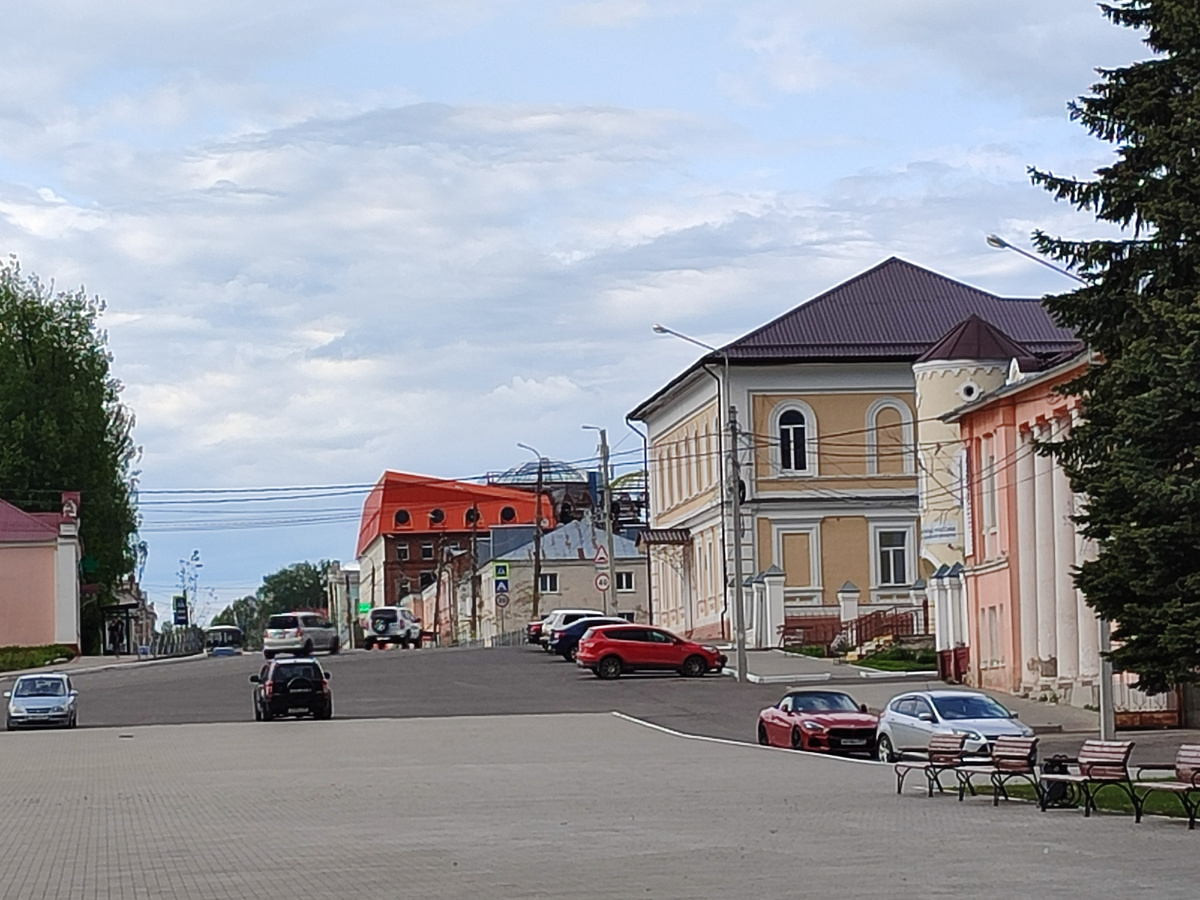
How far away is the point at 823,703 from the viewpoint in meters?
35.1

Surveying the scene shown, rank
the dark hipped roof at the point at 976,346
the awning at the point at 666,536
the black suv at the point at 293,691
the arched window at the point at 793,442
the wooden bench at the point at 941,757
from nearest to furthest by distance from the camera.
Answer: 1. the wooden bench at the point at 941,757
2. the black suv at the point at 293,691
3. the dark hipped roof at the point at 976,346
4. the arched window at the point at 793,442
5. the awning at the point at 666,536

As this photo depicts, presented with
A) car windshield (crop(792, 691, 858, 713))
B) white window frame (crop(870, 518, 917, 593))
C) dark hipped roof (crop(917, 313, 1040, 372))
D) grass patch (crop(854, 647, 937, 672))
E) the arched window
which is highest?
dark hipped roof (crop(917, 313, 1040, 372))

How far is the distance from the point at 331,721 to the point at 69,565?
3626cm

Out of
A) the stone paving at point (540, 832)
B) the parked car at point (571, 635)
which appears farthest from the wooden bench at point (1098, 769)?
the parked car at point (571, 635)

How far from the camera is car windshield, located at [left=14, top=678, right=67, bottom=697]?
146ft

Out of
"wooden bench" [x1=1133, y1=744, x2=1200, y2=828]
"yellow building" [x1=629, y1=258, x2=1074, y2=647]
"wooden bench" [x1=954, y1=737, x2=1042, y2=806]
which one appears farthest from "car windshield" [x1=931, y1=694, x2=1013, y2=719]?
"yellow building" [x1=629, y1=258, x2=1074, y2=647]

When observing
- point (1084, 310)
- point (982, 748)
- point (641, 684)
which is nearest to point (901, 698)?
point (982, 748)

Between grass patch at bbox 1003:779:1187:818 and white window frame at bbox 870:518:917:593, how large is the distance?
48.9m

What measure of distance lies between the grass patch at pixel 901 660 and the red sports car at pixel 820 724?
18.5 metres

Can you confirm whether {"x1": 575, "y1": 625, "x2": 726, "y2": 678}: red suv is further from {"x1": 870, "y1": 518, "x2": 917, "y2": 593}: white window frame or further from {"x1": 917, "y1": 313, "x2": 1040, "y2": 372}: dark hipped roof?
{"x1": 870, "y1": 518, "x2": 917, "y2": 593}: white window frame

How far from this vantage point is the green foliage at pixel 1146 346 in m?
23.0

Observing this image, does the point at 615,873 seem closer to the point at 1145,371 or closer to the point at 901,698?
the point at 1145,371

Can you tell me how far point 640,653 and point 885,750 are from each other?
23.1 m

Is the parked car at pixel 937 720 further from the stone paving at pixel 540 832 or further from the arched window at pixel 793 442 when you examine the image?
the arched window at pixel 793 442
